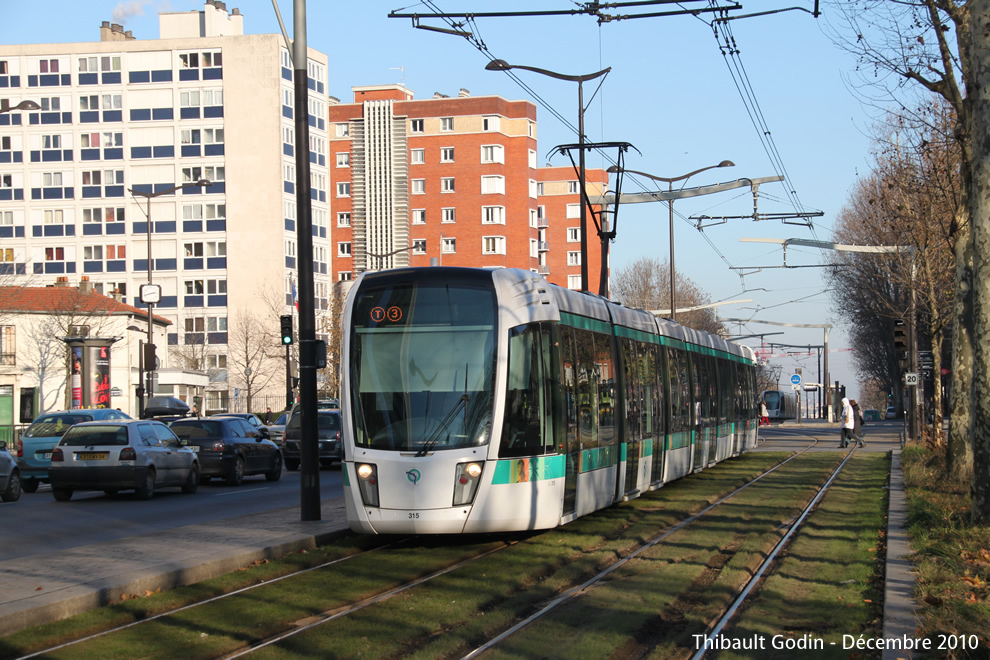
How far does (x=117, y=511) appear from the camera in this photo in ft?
64.8

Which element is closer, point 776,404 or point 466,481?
point 466,481

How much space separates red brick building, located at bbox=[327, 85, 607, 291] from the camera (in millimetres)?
89062

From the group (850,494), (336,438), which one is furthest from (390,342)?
(336,438)

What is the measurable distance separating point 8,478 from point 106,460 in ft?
6.50

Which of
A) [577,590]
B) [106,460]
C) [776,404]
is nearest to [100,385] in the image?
[106,460]

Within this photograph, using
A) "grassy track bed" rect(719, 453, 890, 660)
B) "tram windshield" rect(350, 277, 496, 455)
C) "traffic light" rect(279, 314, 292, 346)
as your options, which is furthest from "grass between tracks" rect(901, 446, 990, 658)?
"traffic light" rect(279, 314, 292, 346)

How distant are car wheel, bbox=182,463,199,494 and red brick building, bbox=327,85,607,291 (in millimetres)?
64240

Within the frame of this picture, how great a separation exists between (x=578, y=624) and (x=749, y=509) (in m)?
9.07

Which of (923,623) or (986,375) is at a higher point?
(986,375)

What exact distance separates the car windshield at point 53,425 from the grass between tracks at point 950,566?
60.8 ft

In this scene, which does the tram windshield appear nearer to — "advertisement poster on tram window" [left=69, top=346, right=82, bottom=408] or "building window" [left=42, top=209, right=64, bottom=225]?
"advertisement poster on tram window" [left=69, top=346, right=82, bottom=408]

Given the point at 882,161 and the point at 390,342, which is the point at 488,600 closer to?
the point at 390,342

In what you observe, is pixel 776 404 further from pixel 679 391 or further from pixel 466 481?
pixel 466 481

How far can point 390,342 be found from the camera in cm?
1296
